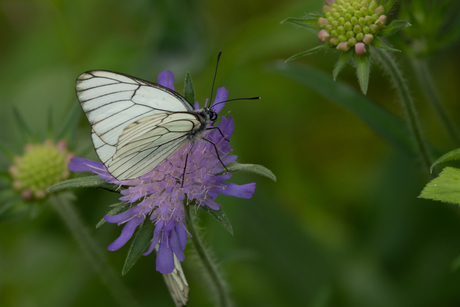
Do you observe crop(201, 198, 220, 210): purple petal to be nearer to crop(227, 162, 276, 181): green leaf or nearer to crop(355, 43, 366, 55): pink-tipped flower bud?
crop(227, 162, 276, 181): green leaf

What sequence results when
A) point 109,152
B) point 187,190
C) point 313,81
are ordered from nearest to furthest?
point 187,190 < point 109,152 < point 313,81

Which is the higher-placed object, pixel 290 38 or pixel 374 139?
pixel 290 38

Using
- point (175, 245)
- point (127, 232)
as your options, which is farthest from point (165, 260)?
point (127, 232)

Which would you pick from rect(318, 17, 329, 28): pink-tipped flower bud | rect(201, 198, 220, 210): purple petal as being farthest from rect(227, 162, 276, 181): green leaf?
rect(318, 17, 329, 28): pink-tipped flower bud

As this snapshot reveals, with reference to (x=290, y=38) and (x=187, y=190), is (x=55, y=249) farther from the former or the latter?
(x=290, y=38)

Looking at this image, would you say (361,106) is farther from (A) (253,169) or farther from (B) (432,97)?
(A) (253,169)

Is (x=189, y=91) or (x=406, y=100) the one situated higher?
(x=189, y=91)

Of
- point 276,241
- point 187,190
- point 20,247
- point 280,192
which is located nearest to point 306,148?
point 280,192
